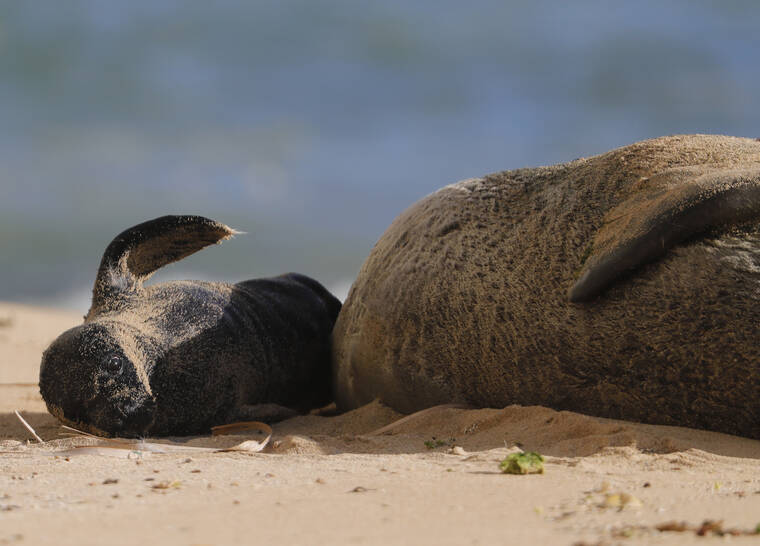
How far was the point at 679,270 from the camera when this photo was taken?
11.1 ft

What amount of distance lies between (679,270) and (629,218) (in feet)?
1.12

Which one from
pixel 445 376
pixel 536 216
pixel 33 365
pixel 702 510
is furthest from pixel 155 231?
pixel 33 365

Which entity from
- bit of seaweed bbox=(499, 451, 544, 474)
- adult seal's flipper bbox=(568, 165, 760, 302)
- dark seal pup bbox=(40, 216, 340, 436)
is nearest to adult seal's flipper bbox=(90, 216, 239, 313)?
dark seal pup bbox=(40, 216, 340, 436)

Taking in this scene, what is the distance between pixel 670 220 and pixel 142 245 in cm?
301

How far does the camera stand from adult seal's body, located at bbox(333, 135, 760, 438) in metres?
3.36

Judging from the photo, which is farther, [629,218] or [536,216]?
[536,216]

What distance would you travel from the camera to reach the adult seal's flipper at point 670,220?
3359 mm

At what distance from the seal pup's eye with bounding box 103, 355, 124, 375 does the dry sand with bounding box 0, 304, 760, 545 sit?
421mm

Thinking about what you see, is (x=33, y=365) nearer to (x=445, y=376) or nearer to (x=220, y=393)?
(x=220, y=393)

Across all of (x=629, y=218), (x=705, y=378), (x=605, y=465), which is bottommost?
(x=605, y=465)

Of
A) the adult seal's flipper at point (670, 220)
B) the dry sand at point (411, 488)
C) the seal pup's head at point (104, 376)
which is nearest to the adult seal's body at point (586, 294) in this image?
the adult seal's flipper at point (670, 220)

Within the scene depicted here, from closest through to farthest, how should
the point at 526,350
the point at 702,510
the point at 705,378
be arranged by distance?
the point at 702,510
the point at 705,378
the point at 526,350

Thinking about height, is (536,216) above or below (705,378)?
above

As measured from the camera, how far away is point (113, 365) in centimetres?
399
